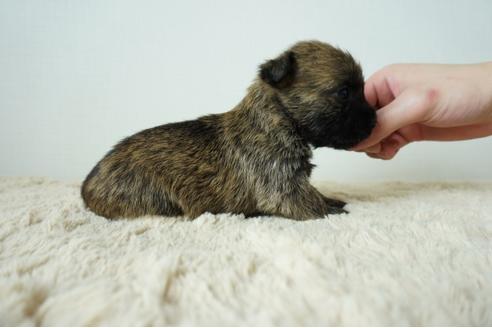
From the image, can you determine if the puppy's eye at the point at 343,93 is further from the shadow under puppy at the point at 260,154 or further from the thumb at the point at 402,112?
the thumb at the point at 402,112

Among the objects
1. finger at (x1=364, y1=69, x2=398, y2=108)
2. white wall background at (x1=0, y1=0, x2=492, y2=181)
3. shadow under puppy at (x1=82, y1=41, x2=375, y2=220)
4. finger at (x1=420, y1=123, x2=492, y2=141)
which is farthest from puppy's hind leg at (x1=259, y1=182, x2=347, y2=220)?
white wall background at (x1=0, y1=0, x2=492, y2=181)

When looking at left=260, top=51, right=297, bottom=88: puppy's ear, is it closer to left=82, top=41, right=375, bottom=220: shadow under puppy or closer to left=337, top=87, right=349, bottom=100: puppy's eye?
left=82, top=41, right=375, bottom=220: shadow under puppy

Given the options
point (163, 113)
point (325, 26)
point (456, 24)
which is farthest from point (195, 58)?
point (456, 24)

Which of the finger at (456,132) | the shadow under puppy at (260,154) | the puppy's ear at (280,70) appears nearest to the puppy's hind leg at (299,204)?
the shadow under puppy at (260,154)

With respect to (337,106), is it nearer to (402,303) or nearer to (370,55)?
(402,303)

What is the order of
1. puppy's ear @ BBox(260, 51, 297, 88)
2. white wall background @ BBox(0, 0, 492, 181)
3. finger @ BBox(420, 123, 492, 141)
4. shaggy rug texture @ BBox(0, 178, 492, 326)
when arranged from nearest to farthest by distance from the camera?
shaggy rug texture @ BBox(0, 178, 492, 326) → puppy's ear @ BBox(260, 51, 297, 88) → finger @ BBox(420, 123, 492, 141) → white wall background @ BBox(0, 0, 492, 181)
